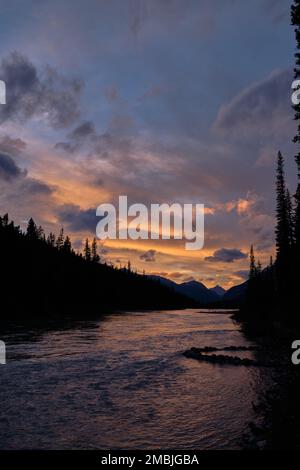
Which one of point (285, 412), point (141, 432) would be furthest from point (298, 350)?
point (141, 432)

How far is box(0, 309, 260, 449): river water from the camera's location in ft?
42.4

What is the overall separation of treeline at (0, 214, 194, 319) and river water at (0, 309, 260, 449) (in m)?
51.5

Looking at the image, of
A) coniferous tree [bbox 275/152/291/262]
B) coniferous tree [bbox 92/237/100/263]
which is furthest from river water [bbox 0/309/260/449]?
coniferous tree [bbox 92/237/100/263]

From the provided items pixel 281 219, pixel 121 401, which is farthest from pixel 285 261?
pixel 121 401

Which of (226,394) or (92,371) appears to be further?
(92,371)

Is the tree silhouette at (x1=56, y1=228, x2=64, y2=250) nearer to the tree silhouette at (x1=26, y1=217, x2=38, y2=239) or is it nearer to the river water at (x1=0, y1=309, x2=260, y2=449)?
the tree silhouette at (x1=26, y1=217, x2=38, y2=239)

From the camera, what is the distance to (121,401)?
17.9m

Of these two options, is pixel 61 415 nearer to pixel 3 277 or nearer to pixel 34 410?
pixel 34 410

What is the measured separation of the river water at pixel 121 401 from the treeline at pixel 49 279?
51514 millimetres

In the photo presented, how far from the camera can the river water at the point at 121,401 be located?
1293 centimetres

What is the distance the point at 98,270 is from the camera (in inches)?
6344

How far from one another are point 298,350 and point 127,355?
14.8 meters

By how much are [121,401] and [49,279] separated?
98.4 metres

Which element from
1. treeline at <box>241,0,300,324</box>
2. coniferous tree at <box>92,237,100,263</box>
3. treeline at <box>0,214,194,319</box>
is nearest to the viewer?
treeline at <box>241,0,300,324</box>
